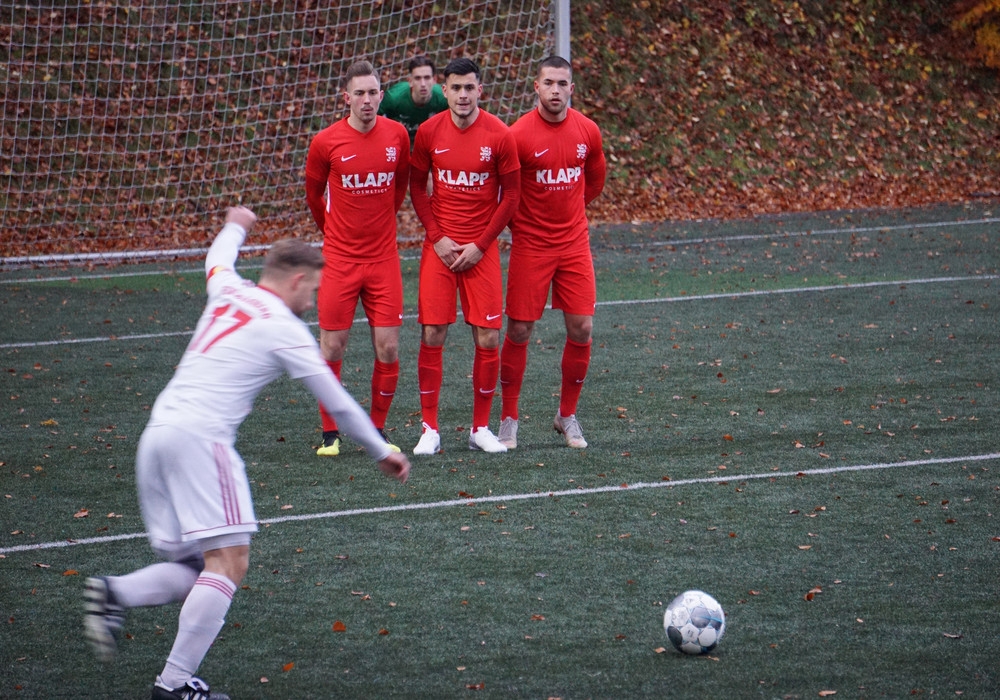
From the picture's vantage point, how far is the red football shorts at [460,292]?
723 centimetres

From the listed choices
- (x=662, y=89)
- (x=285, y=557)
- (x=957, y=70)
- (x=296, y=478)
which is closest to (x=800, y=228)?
(x=662, y=89)

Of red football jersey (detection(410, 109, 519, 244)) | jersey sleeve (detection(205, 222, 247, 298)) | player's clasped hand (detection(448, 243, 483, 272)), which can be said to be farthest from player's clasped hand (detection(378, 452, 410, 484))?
red football jersey (detection(410, 109, 519, 244))

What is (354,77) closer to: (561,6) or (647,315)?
(647,315)

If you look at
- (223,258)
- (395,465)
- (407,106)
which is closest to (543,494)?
(223,258)

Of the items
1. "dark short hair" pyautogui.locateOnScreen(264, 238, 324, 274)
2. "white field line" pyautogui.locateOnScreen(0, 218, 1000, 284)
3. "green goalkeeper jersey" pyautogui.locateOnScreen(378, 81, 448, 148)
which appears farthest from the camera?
"white field line" pyautogui.locateOnScreen(0, 218, 1000, 284)

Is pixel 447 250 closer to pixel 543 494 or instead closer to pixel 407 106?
pixel 407 106

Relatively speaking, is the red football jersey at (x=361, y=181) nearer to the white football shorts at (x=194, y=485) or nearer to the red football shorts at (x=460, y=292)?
the red football shorts at (x=460, y=292)

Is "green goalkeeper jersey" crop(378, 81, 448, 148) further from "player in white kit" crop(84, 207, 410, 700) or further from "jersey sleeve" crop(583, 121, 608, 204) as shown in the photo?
"player in white kit" crop(84, 207, 410, 700)

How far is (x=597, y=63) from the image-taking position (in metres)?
21.3

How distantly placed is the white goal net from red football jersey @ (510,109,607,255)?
29.8 feet

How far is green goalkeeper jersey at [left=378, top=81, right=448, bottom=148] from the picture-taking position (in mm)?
8039

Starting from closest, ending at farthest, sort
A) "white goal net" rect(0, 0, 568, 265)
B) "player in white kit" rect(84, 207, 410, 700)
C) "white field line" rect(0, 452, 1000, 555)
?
"player in white kit" rect(84, 207, 410, 700), "white field line" rect(0, 452, 1000, 555), "white goal net" rect(0, 0, 568, 265)

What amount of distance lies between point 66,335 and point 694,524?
6832 millimetres

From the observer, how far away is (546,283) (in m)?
7.40
